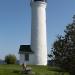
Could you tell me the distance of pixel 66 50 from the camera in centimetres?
1652

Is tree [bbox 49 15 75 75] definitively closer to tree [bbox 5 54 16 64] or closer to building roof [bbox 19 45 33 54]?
tree [bbox 5 54 16 64]

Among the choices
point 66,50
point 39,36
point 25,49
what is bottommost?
point 66,50

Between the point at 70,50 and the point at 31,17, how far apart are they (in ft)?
115

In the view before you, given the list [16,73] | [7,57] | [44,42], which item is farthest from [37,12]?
[16,73]

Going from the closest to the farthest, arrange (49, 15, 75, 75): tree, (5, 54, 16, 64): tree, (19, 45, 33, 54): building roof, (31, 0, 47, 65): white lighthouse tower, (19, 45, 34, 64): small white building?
(49, 15, 75, 75): tree < (5, 54, 16, 64): tree < (31, 0, 47, 65): white lighthouse tower < (19, 45, 34, 64): small white building < (19, 45, 33, 54): building roof

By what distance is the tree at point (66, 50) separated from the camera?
16.4 meters

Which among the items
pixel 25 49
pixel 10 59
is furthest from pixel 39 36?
pixel 10 59

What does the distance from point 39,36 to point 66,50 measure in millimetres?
33450

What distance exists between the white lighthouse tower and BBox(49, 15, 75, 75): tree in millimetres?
32834

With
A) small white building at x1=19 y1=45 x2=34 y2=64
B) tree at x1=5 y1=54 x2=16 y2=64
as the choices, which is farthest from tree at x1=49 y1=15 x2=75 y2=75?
small white building at x1=19 y1=45 x2=34 y2=64

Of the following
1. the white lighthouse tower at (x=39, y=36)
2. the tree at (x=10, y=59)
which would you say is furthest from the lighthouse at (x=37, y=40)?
the tree at (x=10, y=59)

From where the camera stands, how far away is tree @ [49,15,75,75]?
16438 mm

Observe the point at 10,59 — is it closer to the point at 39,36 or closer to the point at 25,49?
the point at 25,49

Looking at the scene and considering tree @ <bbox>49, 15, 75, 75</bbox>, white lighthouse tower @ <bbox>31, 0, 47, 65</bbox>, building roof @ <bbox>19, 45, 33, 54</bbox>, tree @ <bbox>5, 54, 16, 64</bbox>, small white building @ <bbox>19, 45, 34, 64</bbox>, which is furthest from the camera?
building roof @ <bbox>19, 45, 33, 54</bbox>
